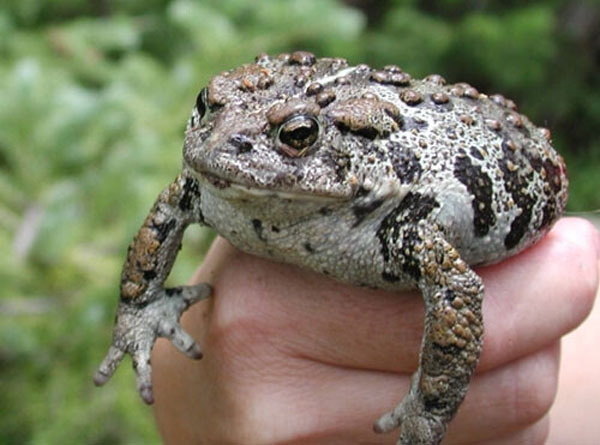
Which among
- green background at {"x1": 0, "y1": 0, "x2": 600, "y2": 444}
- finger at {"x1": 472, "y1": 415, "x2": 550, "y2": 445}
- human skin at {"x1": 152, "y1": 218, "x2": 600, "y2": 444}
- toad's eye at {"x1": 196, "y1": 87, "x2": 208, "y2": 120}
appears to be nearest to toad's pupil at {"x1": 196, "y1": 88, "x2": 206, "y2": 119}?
toad's eye at {"x1": 196, "y1": 87, "x2": 208, "y2": 120}

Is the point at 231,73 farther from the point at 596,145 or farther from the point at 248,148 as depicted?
the point at 596,145

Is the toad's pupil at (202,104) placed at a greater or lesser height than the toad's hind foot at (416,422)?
greater

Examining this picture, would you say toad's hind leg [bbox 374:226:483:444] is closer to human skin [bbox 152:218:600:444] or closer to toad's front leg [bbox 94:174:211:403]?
human skin [bbox 152:218:600:444]

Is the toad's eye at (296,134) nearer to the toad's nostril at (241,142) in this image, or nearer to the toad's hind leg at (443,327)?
the toad's nostril at (241,142)

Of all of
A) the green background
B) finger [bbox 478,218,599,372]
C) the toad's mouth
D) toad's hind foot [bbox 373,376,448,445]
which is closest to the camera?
the toad's mouth

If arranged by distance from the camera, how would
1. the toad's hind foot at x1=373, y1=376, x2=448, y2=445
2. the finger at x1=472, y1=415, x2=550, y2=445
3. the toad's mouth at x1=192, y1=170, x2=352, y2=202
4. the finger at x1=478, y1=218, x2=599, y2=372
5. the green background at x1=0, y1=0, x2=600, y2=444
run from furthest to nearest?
the green background at x1=0, y1=0, x2=600, y2=444 → the finger at x1=472, y1=415, x2=550, y2=445 → the finger at x1=478, y1=218, x2=599, y2=372 → the toad's hind foot at x1=373, y1=376, x2=448, y2=445 → the toad's mouth at x1=192, y1=170, x2=352, y2=202

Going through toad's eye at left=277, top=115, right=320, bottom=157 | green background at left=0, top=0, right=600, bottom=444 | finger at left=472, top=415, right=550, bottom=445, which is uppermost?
toad's eye at left=277, top=115, right=320, bottom=157

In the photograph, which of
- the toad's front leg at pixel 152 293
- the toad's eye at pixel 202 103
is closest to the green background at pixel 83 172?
the toad's front leg at pixel 152 293

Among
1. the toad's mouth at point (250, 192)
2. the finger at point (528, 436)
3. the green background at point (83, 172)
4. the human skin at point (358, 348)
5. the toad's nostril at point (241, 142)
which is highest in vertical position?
the toad's nostril at point (241, 142)
